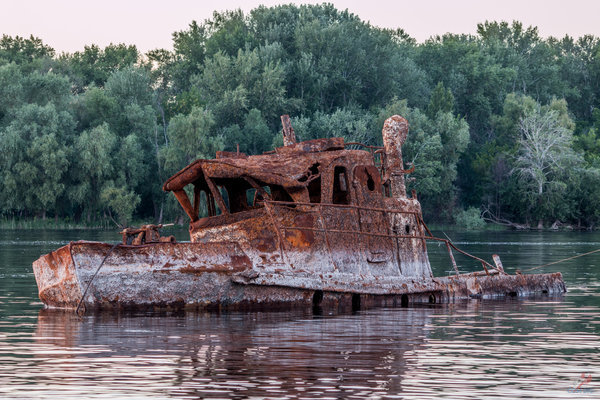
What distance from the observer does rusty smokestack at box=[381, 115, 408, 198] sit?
1074 inches

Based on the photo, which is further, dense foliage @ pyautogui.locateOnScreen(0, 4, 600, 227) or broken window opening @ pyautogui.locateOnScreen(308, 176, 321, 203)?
dense foliage @ pyautogui.locateOnScreen(0, 4, 600, 227)

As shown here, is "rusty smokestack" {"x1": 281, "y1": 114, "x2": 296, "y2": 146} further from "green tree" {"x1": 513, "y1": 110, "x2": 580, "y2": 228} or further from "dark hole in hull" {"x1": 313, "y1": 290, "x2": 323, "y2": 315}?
"green tree" {"x1": 513, "y1": 110, "x2": 580, "y2": 228}

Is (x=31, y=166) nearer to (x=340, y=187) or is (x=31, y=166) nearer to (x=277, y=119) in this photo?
(x=277, y=119)

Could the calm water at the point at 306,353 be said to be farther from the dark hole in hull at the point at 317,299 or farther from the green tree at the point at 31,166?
the green tree at the point at 31,166

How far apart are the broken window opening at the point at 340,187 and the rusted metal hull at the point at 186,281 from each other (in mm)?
1989

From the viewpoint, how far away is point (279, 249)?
24.0 meters

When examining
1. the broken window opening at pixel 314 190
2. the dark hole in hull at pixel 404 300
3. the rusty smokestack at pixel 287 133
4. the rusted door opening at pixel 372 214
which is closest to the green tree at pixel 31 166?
the rusty smokestack at pixel 287 133

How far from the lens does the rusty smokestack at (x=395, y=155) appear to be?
27.3 meters

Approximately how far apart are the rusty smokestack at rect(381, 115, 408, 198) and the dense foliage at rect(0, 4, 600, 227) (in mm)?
54960

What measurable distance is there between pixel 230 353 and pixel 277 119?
85183mm

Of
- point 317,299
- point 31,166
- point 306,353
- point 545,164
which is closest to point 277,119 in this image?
point 545,164

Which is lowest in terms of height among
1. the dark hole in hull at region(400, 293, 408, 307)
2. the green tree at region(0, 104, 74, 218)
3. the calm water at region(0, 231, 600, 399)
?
A: the calm water at region(0, 231, 600, 399)

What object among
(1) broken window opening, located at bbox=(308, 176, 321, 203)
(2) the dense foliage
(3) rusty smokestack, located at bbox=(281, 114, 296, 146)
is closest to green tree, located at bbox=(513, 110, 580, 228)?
(2) the dense foliage

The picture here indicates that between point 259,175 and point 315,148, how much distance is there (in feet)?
6.68
